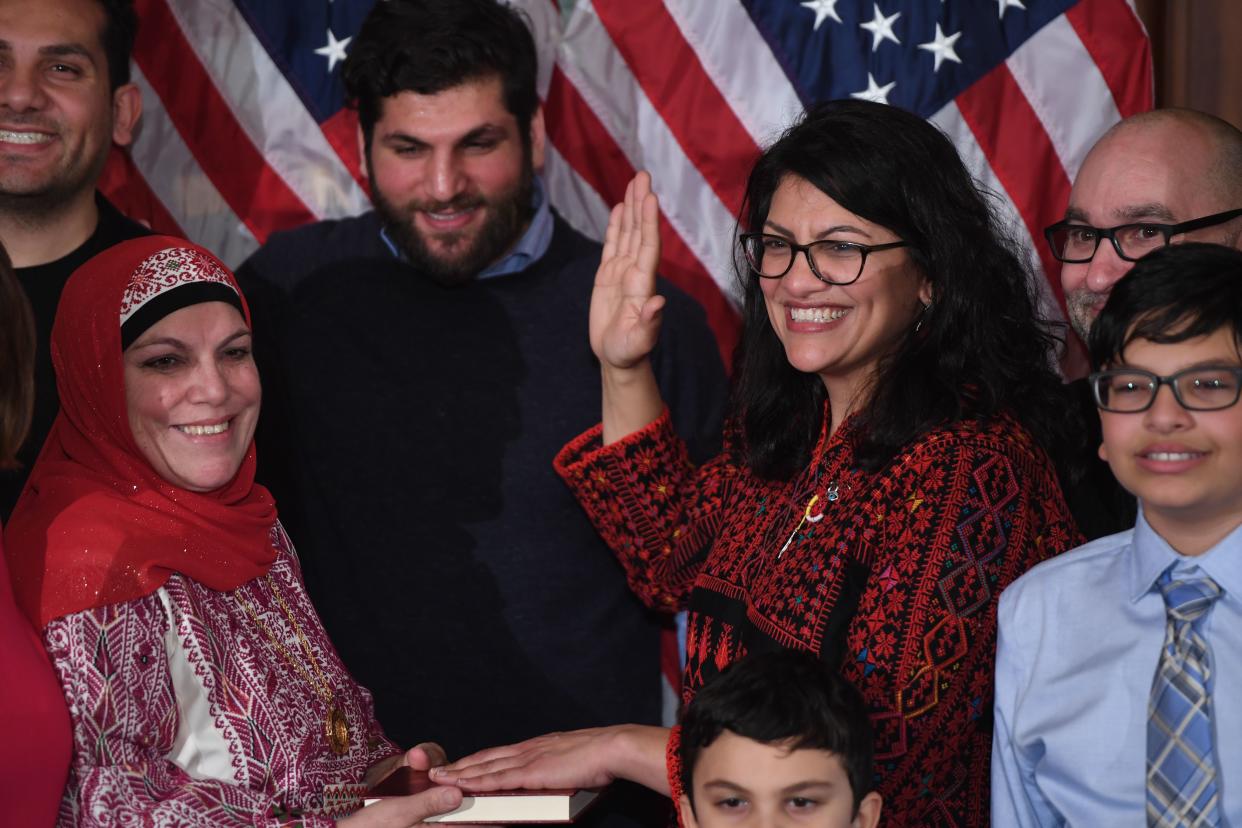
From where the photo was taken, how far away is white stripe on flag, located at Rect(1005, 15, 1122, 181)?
4.18 metres

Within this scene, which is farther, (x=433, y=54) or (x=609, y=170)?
(x=609, y=170)

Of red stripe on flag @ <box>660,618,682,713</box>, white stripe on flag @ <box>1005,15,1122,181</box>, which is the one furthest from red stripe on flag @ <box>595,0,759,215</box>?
red stripe on flag @ <box>660,618,682,713</box>

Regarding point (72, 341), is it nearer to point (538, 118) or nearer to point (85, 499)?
point (85, 499)

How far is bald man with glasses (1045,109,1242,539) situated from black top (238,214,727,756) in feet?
3.49

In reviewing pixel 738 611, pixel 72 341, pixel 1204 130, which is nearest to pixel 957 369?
pixel 738 611

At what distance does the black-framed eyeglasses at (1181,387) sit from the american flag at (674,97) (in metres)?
1.90

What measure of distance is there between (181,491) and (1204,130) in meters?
2.22

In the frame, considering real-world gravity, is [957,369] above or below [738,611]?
above

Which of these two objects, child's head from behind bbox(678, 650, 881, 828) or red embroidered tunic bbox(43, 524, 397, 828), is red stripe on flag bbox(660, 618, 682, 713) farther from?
child's head from behind bbox(678, 650, 881, 828)

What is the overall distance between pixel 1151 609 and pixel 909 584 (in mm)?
400

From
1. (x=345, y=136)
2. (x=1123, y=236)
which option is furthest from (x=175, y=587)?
(x=345, y=136)

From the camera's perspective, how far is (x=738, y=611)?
287 cm

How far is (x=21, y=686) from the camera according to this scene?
7.86 feet

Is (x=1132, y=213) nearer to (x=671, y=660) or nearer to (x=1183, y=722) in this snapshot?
(x=1183, y=722)
